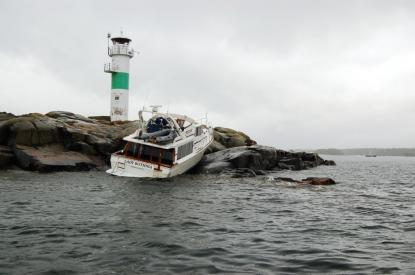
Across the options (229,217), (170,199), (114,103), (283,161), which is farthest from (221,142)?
(229,217)

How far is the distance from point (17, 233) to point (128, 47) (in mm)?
45216

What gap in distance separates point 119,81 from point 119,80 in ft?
0.47

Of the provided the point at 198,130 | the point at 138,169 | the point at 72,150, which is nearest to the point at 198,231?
the point at 138,169

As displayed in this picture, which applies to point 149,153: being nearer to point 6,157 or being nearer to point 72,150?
point 72,150

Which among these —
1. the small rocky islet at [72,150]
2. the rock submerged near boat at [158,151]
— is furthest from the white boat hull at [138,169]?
the small rocky islet at [72,150]

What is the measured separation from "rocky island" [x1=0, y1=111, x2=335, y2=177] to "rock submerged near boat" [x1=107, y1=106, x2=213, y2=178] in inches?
156

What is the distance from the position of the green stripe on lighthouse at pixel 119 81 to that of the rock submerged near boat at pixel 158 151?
1887 cm

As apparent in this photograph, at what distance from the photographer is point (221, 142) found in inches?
2035

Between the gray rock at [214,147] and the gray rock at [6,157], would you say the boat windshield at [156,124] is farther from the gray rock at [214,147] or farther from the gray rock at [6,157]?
the gray rock at [6,157]

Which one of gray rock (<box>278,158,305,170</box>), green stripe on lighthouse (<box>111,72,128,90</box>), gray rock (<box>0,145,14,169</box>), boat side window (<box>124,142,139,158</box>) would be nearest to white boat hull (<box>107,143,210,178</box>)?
boat side window (<box>124,142,139,158</box>)

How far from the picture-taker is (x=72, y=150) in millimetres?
38250

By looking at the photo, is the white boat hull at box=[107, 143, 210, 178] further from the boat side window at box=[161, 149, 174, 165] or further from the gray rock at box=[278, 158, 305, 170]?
the gray rock at box=[278, 158, 305, 170]

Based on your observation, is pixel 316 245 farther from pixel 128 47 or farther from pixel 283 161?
pixel 128 47

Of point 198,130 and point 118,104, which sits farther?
point 118,104
